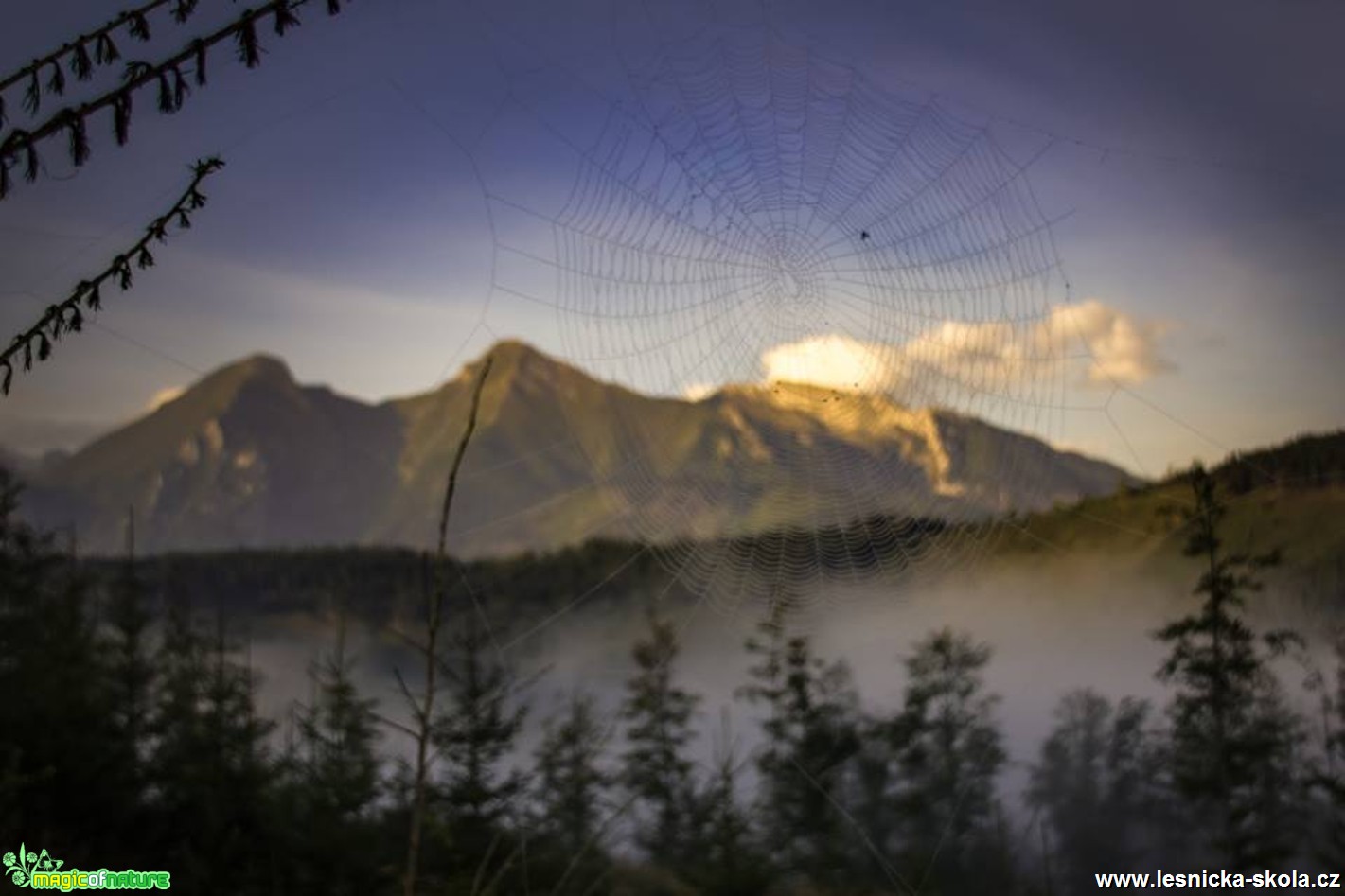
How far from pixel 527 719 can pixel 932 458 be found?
34.7 ft

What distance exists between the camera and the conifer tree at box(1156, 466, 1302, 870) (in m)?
4.86

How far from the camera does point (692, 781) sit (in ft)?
33.1

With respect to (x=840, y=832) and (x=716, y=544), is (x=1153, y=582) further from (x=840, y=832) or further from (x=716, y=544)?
(x=840, y=832)

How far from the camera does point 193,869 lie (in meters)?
14.1

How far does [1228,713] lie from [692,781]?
5.80m

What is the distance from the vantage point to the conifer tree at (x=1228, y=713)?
16.0ft

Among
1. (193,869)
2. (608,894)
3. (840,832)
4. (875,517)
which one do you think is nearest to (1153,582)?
(875,517)

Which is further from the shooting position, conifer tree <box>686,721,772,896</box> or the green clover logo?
conifer tree <box>686,721,772,896</box>

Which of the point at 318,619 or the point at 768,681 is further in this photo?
the point at 318,619

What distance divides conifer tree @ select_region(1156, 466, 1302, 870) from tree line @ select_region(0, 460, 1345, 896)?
0.05 ft

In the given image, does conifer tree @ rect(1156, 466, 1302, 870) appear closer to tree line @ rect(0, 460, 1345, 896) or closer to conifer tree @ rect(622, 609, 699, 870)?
tree line @ rect(0, 460, 1345, 896)

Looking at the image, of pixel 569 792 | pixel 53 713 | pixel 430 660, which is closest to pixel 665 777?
pixel 569 792

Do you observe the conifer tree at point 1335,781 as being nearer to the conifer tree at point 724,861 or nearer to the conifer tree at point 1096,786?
the conifer tree at point 1096,786

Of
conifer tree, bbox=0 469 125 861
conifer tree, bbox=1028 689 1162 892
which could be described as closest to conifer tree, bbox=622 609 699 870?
conifer tree, bbox=1028 689 1162 892
